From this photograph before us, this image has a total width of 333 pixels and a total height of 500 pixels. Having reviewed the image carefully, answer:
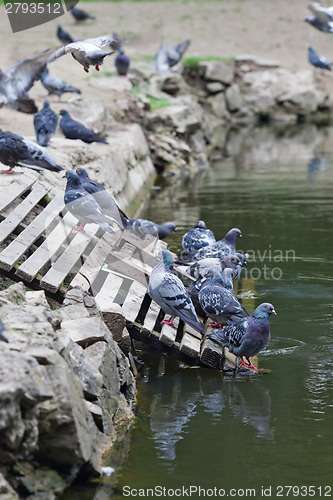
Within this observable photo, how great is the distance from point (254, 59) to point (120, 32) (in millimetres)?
5779

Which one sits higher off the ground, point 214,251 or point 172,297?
point 172,297

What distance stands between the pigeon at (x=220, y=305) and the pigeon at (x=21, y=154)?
3018 millimetres

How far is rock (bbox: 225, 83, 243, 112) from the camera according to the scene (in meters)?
27.3

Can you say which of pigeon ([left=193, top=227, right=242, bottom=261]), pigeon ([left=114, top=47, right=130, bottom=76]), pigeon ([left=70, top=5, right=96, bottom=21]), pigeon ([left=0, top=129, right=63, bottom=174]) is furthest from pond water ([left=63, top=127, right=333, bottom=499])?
pigeon ([left=70, top=5, right=96, bottom=21])

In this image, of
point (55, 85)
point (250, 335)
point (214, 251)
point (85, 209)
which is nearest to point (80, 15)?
point (55, 85)

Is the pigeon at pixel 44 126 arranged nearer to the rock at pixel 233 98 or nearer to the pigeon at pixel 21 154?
the pigeon at pixel 21 154

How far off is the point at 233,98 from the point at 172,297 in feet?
71.8

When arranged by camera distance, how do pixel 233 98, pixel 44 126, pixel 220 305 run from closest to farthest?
pixel 220 305, pixel 44 126, pixel 233 98

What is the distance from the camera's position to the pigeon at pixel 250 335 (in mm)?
6293

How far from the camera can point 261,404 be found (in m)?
5.86

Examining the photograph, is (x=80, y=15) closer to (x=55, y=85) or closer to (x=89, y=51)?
(x=55, y=85)

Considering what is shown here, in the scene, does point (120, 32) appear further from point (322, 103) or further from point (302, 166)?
point (302, 166)

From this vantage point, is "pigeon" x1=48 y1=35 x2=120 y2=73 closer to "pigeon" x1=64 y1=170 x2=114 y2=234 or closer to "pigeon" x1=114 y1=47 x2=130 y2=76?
"pigeon" x1=64 y1=170 x2=114 y2=234

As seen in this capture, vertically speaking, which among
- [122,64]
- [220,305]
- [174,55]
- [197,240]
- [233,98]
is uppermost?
[220,305]
